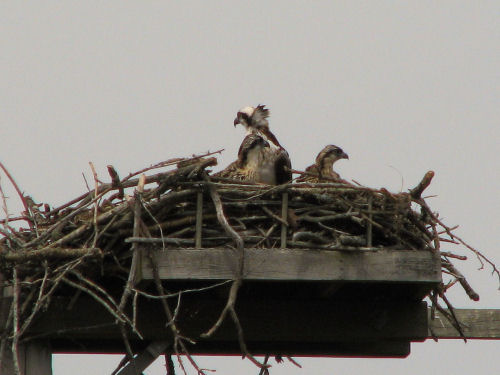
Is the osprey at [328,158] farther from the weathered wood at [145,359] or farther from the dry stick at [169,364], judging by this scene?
the weathered wood at [145,359]

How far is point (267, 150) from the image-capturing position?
7.61 m

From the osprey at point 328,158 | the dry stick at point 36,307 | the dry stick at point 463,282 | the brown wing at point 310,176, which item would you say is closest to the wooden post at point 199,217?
the dry stick at point 36,307

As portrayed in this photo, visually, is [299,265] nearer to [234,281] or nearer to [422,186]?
[234,281]

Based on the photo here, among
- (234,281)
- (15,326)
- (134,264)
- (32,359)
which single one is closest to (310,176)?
(234,281)

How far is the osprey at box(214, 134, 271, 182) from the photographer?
741cm

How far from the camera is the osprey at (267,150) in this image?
753cm

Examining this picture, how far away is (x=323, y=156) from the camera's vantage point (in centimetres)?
779

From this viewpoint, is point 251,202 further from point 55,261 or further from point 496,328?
point 496,328

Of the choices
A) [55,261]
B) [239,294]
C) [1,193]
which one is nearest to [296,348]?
[239,294]

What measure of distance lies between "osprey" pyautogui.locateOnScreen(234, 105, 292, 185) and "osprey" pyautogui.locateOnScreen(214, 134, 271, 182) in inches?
0.5

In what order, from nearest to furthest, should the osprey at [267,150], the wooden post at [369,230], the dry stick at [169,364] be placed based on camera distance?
the wooden post at [369,230], the dry stick at [169,364], the osprey at [267,150]

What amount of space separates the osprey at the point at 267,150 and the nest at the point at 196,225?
1.36 meters

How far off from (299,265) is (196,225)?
26.2 inches

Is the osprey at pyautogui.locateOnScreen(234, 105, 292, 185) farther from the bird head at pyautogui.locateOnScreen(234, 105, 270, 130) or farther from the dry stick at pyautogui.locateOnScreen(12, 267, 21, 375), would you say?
the dry stick at pyautogui.locateOnScreen(12, 267, 21, 375)
